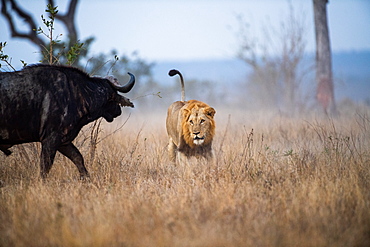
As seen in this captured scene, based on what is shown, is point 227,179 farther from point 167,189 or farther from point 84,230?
point 84,230

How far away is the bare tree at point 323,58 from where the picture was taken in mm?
15961

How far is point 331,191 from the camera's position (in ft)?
15.8

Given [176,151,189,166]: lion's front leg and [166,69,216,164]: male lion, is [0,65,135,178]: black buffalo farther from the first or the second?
[176,151,189,166]: lion's front leg

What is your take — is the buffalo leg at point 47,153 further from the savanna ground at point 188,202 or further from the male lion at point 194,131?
the male lion at point 194,131

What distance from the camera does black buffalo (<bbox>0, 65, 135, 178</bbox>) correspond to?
5410mm

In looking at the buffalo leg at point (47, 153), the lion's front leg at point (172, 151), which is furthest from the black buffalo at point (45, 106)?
the lion's front leg at point (172, 151)

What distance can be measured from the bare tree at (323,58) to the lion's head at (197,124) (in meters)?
10.3

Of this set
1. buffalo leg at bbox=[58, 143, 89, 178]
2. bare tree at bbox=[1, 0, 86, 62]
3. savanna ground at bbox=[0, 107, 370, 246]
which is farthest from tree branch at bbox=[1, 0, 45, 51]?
buffalo leg at bbox=[58, 143, 89, 178]

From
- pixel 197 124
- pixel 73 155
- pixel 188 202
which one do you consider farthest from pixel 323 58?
pixel 188 202

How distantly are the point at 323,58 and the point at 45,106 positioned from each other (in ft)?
42.8

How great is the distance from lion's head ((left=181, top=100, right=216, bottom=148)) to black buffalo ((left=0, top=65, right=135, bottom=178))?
5.31ft

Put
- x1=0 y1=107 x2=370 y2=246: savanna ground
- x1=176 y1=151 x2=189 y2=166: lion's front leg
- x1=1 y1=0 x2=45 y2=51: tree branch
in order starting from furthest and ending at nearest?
x1=1 y1=0 x2=45 y2=51: tree branch < x1=176 y1=151 x2=189 y2=166: lion's front leg < x1=0 y1=107 x2=370 y2=246: savanna ground

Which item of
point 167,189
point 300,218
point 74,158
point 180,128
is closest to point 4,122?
point 74,158

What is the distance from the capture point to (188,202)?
4754 millimetres
